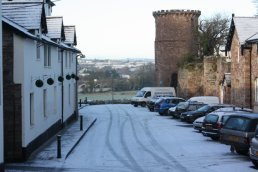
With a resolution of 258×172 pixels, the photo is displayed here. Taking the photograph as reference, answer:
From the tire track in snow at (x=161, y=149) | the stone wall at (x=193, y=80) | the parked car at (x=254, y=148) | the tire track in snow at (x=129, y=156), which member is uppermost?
the stone wall at (x=193, y=80)

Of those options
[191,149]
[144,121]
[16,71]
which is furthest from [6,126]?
[144,121]

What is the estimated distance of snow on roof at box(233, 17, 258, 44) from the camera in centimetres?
3644

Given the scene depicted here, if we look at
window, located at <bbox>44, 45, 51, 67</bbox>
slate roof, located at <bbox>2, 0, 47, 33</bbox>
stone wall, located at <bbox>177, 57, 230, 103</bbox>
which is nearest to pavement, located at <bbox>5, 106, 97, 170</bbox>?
window, located at <bbox>44, 45, 51, 67</bbox>

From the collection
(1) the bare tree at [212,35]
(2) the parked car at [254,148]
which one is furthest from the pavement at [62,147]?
(1) the bare tree at [212,35]

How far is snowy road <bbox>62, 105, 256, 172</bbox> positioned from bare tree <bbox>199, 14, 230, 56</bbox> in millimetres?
28943

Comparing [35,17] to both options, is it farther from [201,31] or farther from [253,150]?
[201,31]

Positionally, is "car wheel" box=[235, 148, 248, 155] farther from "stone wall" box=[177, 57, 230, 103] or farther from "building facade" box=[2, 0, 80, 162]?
"stone wall" box=[177, 57, 230, 103]

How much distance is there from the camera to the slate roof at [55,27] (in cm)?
3123

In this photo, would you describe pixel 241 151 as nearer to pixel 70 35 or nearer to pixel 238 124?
pixel 238 124

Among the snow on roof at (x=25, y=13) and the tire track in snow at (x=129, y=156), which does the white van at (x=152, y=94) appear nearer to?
the tire track in snow at (x=129, y=156)

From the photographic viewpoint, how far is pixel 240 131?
62.2 feet

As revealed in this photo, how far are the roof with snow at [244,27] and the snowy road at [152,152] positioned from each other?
7971 millimetres

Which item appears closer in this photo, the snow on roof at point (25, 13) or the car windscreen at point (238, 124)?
the car windscreen at point (238, 124)

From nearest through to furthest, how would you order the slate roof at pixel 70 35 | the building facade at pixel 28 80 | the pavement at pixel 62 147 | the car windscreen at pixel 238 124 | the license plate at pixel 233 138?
the car windscreen at pixel 238 124, the license plate at pixel 233 138, the building facade at pixel 28 80, the pavement at pixel 62 147, the slate roof at pixel 70 35
